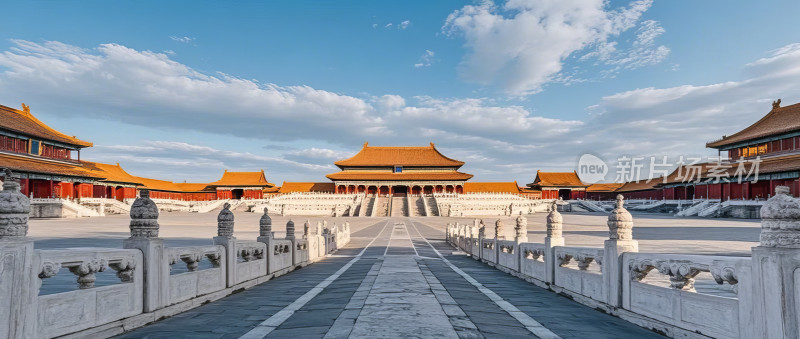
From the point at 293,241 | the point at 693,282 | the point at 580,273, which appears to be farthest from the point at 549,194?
the point at 693,282

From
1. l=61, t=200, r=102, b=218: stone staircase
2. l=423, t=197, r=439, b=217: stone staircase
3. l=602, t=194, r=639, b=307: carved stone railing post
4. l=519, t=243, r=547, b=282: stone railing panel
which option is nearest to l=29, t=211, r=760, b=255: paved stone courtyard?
l=519, t=243, r=547, b=282: stone railing panel

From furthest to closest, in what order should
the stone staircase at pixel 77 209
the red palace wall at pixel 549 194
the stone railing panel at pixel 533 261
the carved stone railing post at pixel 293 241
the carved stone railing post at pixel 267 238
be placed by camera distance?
the red palace wall at pixel 549 194 < the stone staircase at pixel 77 209 < the carved stone railing post at pixel 293 241 < the carved stone railing post at pixel 267 238 < the stone railing panel at pixel 533 261

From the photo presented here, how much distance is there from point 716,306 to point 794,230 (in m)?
1.09

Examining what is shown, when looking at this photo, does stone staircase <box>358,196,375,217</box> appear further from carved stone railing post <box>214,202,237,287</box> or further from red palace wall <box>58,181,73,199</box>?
carved stone railing post <box>214,202,237,287</box>

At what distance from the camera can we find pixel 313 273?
11.6 m

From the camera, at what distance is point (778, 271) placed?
12.2ft

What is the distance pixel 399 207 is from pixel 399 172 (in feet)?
59.6

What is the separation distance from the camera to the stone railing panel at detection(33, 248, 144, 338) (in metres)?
4.24

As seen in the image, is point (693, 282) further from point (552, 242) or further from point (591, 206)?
point (591, 206)

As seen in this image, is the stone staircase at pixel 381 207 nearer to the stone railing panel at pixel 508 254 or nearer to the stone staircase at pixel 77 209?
the stone staircase at pixel 77 209

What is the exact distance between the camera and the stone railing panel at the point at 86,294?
4.24 meters

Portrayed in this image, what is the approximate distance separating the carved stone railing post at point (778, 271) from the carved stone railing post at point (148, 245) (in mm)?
6182

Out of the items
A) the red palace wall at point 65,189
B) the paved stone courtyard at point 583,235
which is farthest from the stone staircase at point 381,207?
the red palace wall at point 65,189

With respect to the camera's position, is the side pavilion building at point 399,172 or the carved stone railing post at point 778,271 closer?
the carved stone railing post at point 778,271
